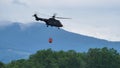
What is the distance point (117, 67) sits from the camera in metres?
163

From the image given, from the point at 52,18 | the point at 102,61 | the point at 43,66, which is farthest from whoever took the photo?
the point at 102,61

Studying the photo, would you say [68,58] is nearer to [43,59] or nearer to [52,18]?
[43,59]

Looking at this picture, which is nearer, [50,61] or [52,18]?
[52,18]

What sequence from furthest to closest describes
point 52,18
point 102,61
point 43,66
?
point 102,61 → point 43,66 → point 52,18

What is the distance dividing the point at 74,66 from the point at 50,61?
20.7ft

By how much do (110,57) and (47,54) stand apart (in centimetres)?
1674

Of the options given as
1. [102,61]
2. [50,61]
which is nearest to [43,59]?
[50,61]

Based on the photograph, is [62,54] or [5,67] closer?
[5,67]

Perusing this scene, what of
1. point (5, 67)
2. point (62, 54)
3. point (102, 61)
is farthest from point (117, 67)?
point (5, 67)

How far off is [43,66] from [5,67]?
12293 millimetres

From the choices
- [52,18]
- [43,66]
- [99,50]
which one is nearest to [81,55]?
[99,50]

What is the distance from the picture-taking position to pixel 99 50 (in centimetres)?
17088

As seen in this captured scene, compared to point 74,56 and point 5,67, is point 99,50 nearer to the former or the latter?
point 74,56

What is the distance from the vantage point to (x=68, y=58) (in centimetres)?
16012
